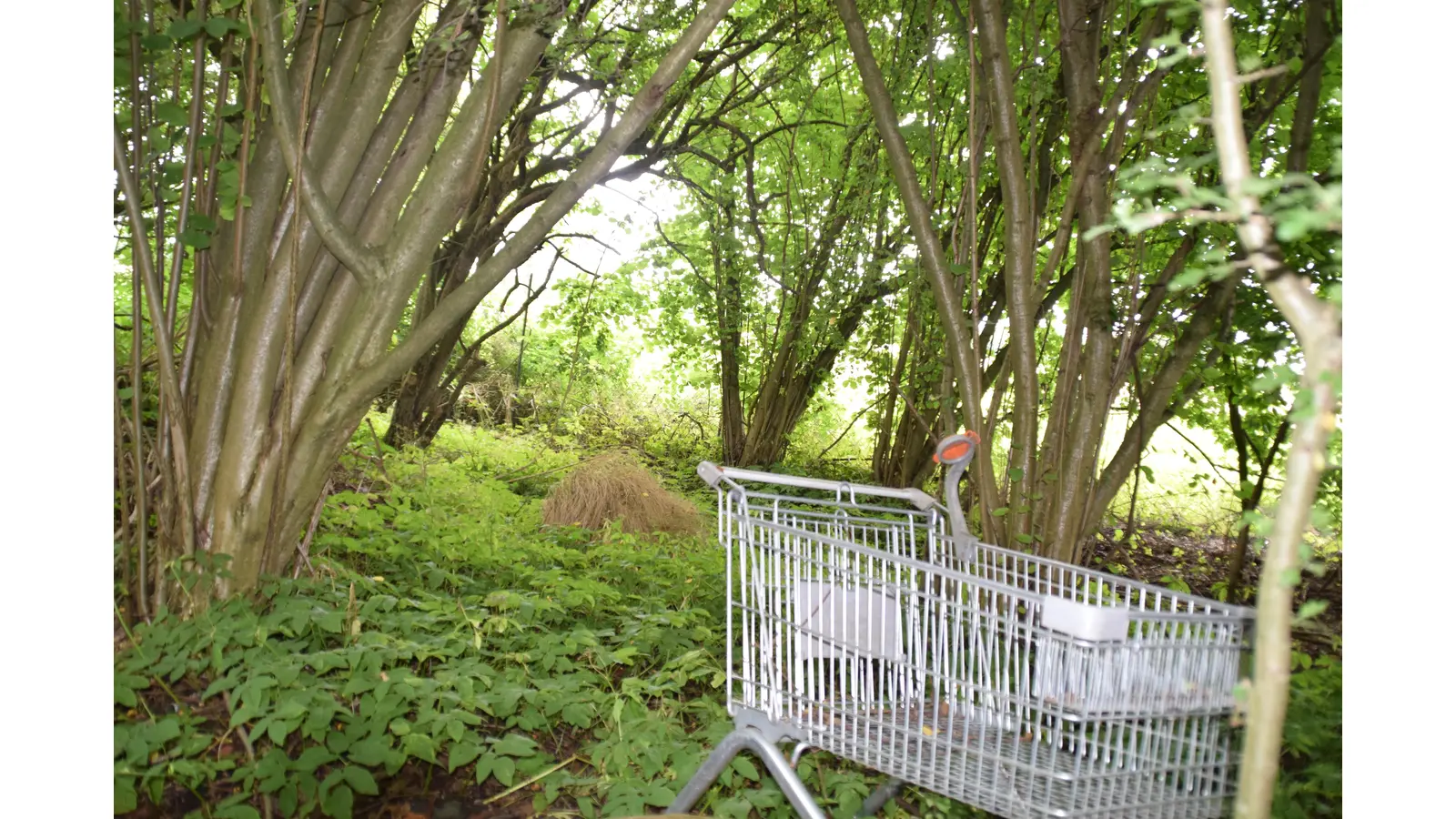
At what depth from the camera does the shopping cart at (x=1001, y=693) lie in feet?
4.56

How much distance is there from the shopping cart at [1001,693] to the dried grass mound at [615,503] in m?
2.98

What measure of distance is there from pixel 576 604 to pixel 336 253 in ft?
4.88

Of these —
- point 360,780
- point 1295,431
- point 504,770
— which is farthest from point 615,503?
point 1295,431

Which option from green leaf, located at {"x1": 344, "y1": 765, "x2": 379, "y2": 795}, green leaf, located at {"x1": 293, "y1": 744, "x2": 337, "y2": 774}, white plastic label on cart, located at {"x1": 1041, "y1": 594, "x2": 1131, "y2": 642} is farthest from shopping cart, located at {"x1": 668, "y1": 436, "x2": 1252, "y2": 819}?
green leaf, located at {"x1": 293, "y1": 744, "x2": 337, "y2": 774}

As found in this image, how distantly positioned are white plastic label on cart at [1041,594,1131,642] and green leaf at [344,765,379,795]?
4.54 feet

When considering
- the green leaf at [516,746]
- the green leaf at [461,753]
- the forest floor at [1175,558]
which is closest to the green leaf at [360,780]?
the green leaf at [461,753]

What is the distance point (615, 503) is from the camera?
511 centimetres

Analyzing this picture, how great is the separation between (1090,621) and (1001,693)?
240mm

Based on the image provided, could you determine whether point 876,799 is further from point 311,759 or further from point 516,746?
point 311,759

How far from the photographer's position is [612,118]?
5.88 metres

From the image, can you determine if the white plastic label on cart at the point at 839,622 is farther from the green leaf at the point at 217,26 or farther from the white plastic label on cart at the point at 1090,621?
the green leaf at the point at 217,26

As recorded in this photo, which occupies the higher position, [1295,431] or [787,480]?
[1295,431]

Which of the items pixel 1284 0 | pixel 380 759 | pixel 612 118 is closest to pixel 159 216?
pixel 380 759

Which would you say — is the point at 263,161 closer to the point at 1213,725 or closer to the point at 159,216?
the point at 159,216
